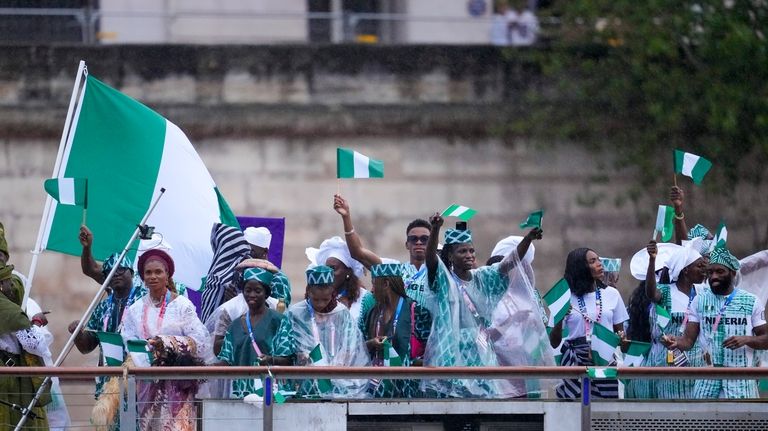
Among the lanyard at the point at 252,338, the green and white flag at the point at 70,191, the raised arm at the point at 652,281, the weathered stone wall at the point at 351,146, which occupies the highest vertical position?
the weathered stone wall at the point at 351,146

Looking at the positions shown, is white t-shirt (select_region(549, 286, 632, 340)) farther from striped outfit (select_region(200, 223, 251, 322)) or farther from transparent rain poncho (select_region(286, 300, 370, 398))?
striped outfit (select_region(200, 223, 251, 322))

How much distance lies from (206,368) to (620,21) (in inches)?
338

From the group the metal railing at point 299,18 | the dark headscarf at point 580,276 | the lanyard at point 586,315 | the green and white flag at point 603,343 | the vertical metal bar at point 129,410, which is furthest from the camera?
the metal railing at point 299,18

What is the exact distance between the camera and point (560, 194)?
19.5 metres

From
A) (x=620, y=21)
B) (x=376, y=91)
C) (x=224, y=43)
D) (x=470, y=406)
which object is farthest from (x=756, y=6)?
(x=470, y=406)

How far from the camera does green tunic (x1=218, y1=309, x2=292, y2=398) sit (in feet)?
38.5

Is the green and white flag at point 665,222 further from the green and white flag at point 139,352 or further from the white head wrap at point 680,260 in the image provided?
the green and white flag at point 139,352

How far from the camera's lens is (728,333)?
1246cm

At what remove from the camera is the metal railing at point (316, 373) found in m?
11.1

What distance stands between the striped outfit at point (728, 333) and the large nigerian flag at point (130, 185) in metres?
3.61

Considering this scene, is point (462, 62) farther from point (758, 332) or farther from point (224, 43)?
point (758, 332)

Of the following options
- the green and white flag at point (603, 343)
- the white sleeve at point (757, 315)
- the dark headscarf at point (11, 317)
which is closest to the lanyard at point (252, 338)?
the dark headscarf at point (11, 317)

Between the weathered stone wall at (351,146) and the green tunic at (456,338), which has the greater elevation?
the weathered stone wall at (351,146)

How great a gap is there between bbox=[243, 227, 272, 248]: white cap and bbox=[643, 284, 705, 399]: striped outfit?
2719 mm
